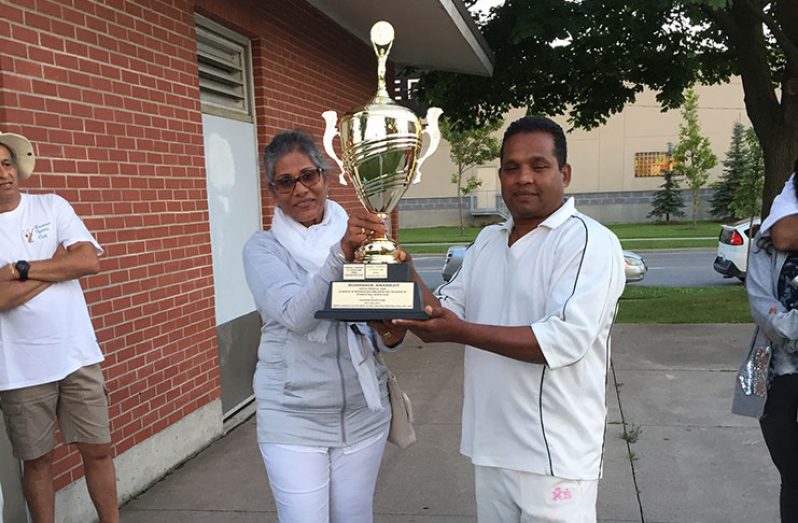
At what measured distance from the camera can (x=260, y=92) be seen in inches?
199

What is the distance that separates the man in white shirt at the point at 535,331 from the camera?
1.59 m

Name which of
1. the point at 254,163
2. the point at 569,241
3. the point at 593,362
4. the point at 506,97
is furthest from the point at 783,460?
the point at 506,97

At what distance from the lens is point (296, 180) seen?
6.48 ft

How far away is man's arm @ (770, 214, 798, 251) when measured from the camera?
7.15 ft

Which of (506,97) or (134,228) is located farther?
(506,97)

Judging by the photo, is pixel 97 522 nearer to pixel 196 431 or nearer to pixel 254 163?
pixel 196 431

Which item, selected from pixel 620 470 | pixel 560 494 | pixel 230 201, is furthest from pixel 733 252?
pixel 560 494

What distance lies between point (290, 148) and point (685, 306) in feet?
27.7

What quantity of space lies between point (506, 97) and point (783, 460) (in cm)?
807

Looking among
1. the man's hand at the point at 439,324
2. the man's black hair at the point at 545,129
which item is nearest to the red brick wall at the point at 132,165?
the man's hand at the point at 439,324

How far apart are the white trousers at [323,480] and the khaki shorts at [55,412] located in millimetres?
1109

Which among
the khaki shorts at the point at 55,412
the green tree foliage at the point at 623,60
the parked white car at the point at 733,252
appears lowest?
the parked white car at the point at 733,252

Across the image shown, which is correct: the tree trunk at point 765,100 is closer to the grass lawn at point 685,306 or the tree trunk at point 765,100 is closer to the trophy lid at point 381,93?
the grass lawn at point 685,306

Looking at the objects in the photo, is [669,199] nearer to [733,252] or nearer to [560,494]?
[733,252]
